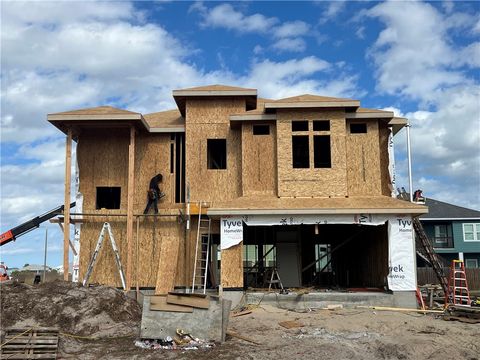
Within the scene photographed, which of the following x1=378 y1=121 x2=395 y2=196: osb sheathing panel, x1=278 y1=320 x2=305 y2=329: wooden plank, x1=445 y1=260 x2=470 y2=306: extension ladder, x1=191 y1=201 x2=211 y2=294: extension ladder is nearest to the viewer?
x1=278 y1=320 x2=305 y2=329: wooden plank

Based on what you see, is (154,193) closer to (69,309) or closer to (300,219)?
(300,219)

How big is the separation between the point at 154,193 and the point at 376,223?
8119 mm

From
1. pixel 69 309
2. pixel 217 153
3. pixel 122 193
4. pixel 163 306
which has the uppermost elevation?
pixel 217 153

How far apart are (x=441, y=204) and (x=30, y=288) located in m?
35.4

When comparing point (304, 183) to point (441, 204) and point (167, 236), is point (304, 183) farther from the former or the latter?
point (441, 204)

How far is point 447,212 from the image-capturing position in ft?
137

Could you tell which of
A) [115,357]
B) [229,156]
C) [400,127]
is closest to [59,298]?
[115,357]

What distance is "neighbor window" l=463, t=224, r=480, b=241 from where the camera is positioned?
40.7 m

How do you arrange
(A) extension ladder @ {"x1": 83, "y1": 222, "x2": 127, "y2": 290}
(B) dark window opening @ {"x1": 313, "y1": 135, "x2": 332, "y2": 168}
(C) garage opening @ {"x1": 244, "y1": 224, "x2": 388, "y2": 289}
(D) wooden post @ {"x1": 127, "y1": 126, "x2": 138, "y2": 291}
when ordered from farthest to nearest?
(B) dark window opening @ {"x1": 313, "y1": 135, "x2": 332, "y2": 168} → (C) garage opening @ {"x1": 244, "y1": 224, "x2": 388, "y2": 289} → (A) extension ladder @ {"x1": 83, "y1": 222, "x2": 127, "y2": 290} → (D) wooden post @ {"x1": 127, "y1": 126, "x2": 138, "y2": 291}

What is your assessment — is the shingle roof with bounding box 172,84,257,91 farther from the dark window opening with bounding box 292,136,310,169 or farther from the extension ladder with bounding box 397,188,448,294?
the extension ladder with bounding box 397,188,448,294

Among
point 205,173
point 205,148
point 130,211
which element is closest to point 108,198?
point 130,211

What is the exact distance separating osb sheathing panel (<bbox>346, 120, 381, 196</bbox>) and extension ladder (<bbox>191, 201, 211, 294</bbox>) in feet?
18.1

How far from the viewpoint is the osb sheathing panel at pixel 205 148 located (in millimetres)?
20344

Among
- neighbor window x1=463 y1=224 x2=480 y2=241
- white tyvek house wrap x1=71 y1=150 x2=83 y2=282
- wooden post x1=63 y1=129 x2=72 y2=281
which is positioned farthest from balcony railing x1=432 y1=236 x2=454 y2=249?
wooden post x1=63 y1=129 x2=72 y2=281
